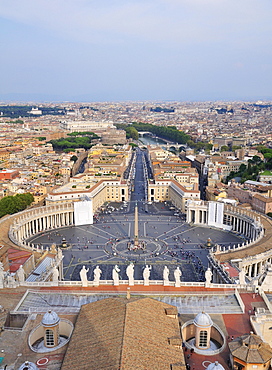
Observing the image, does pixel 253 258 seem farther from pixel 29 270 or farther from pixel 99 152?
pixel 99 152

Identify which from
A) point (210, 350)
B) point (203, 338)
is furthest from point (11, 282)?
point (210, 350)

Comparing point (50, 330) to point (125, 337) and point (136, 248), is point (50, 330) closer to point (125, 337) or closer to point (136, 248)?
point (125, 337)

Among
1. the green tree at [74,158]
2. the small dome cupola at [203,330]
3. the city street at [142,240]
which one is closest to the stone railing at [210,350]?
the small dome cupola at [203,330]

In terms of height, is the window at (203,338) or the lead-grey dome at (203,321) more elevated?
the lead-grey dome at (203,321)

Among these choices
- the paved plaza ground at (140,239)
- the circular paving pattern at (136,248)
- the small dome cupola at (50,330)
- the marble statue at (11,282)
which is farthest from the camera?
the circular paving pattern at (136,248)

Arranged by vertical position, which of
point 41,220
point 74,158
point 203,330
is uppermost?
point 203,330

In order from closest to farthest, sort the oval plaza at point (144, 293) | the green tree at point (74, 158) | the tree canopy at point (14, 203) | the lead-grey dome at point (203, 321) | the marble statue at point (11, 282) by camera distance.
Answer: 1. the oval plaza at point (144, 293)
2. the lead-grey dome at point (203, 321)
3. the marble statue at point (11, 282)
4. the tree canopy at point (14, 203)
5. the green tree at point (74, 158)

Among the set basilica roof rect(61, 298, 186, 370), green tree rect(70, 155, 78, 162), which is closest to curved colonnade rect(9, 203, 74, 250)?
basilica roof rect(61, 298, 186, 370)

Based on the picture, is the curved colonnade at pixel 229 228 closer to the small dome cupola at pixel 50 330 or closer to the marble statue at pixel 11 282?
the marble statue at pixel 11 282

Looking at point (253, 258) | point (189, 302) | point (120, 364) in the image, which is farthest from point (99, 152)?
point (120, 364)
